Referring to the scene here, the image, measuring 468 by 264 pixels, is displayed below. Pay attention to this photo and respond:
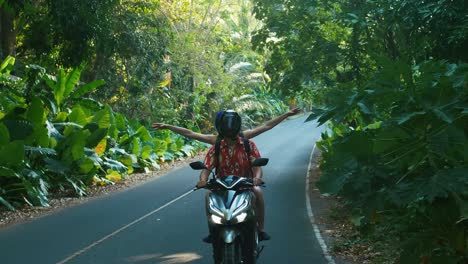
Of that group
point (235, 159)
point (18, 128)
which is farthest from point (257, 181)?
point (18, 128)

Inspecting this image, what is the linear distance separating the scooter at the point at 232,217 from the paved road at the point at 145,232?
6.49ft

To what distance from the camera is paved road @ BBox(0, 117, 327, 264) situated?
9117 mm

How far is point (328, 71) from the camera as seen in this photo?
22000 mm

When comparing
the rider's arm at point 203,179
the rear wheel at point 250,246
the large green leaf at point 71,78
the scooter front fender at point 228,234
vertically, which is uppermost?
the large green leaf at point 71,78

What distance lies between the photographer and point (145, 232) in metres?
11.1

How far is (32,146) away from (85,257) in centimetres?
697

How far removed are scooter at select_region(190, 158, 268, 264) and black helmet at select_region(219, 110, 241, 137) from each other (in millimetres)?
494

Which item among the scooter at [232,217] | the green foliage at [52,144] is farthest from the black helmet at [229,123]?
the green foliage at [52,144]

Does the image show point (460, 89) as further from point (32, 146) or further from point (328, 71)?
point (328, 71)

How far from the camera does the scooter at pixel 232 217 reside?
6461mm

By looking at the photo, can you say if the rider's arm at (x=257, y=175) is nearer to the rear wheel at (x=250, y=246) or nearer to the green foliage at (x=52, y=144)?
the rear wheel at (x=250, y=246)

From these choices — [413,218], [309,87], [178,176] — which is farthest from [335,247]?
[309,87]

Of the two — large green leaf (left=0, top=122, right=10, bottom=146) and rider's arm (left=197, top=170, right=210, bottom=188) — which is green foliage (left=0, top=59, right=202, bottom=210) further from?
rider's arm (left=197, top=170, right=210, bottom=188)

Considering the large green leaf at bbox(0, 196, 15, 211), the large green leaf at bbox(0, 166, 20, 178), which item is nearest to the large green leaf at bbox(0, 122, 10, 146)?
the large green leaf at bbox(0, 166, 20, 178)
